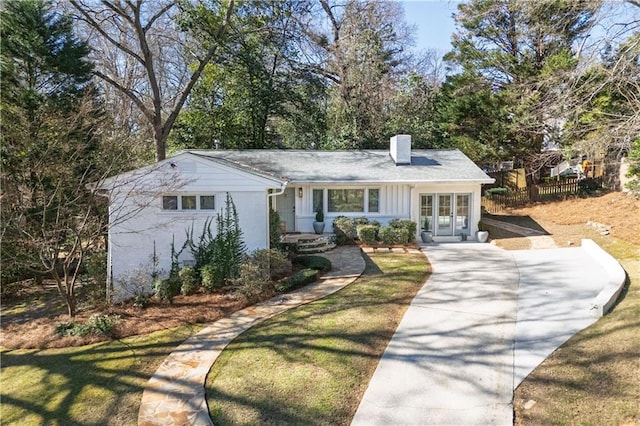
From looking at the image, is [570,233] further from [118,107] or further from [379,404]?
[118,107]

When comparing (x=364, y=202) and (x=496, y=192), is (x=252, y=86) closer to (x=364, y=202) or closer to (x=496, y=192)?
(x=364, y=202)

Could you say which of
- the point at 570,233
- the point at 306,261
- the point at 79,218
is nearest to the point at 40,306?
the point at 79,218

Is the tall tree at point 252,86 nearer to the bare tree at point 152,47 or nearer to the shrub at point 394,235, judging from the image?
the bare tree at point 152,47

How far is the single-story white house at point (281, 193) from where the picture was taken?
33.9 feet

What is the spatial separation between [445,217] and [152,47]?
2211cm

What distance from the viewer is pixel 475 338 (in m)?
6.78

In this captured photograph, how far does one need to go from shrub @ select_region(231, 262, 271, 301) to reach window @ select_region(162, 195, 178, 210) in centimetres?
272

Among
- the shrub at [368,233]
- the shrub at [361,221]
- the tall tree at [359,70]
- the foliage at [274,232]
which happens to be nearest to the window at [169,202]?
the foliage at [274,232]

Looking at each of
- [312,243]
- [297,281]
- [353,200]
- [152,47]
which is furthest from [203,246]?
[152,47]

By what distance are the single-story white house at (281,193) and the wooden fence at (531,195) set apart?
5831mm

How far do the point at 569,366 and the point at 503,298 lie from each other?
3.19 meters

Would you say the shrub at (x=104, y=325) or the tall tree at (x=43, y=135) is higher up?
the tall tree at (x=43, y=135)

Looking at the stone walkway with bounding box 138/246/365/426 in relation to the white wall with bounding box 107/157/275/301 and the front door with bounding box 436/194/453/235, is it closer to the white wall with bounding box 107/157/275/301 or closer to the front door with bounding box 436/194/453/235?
the white wall with bounding box 107/157/275/301

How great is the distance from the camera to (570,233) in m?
15.4
